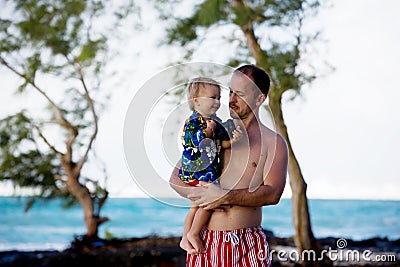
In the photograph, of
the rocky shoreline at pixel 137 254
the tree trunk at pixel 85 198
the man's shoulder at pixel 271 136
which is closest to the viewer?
the man's shoulder at pixel 271 136

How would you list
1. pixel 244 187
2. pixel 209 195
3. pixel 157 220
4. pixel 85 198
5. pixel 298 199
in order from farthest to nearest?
pixel 157 220 → pixel 85 198 → pixel 298 199 → pixel 244 187 → pixel 209 195

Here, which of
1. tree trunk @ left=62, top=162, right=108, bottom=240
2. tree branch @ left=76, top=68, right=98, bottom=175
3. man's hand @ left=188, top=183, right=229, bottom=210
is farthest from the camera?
tree trunk @ left=62, top=162, right=108, bottom=240

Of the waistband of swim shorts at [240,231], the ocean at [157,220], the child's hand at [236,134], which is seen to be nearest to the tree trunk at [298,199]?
the waistband of swim shorts at [240,231]

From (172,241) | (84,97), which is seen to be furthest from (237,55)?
(172,241)

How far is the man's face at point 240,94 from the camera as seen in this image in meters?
1.77

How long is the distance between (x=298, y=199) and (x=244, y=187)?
4.02 m

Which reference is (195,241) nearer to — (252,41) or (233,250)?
(233,250)

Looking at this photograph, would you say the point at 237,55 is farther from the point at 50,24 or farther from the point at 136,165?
the point at 136,165

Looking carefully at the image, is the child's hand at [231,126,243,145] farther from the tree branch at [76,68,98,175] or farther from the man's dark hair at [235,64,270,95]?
the tree branch at [76,68,98,175]

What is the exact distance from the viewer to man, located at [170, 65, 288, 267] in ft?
5.74

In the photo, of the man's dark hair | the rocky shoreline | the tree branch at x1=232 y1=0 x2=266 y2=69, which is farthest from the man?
the rocky shoreline

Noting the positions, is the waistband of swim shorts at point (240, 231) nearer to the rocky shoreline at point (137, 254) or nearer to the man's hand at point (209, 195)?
the man's hand at point (209, 195)

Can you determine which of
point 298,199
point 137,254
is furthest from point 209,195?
point 137,254

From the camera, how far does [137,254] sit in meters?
6.59
